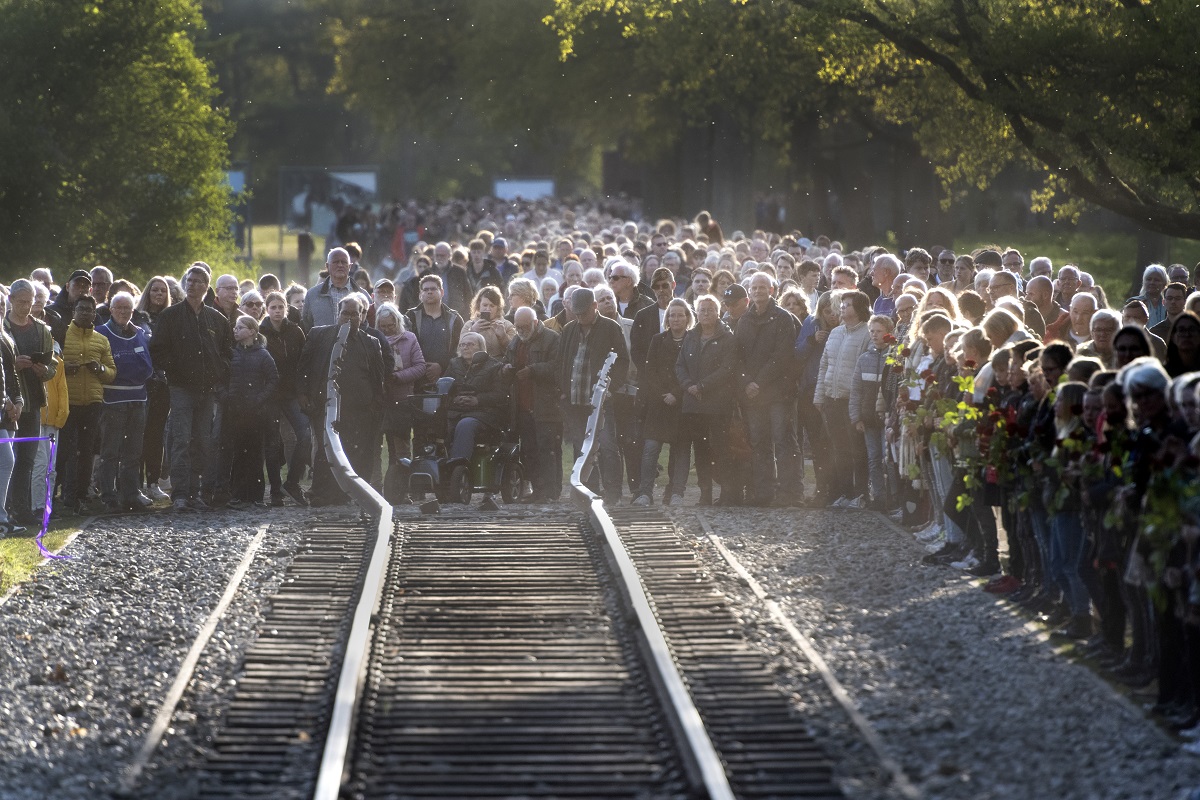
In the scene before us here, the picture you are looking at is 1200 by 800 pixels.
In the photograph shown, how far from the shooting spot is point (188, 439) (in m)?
16.5

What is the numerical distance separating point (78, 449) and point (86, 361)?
98cm

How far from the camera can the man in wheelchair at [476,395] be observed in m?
16.8

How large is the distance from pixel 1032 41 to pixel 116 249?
17.3 m

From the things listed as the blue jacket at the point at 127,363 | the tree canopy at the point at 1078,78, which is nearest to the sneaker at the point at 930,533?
the blue jacket at the point at 127,363

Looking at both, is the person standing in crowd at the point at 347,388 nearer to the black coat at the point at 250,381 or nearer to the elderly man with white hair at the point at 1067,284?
the black coat at the point at 250,381

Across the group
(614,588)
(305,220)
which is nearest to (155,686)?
(614,588)

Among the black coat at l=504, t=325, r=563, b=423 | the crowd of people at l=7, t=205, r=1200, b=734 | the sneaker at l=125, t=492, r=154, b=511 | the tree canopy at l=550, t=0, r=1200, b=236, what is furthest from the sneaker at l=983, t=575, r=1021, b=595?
the tree canopy at l=550, t=0, r=1200, b=236

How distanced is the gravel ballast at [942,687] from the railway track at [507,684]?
25cm

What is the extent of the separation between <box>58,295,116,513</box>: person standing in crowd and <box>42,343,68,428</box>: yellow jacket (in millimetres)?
345

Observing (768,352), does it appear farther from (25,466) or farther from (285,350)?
(25,466)

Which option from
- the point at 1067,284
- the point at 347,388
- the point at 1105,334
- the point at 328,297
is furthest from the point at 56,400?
the point at 1067,284

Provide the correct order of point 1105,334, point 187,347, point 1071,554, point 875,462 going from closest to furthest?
1. point 1071,554
2. point 1105,334
3. point 875,462
4. point 187,347

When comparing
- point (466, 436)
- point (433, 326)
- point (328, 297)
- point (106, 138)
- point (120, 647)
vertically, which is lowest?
point (120, 647)

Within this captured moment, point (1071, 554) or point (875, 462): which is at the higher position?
point (875, 462)
